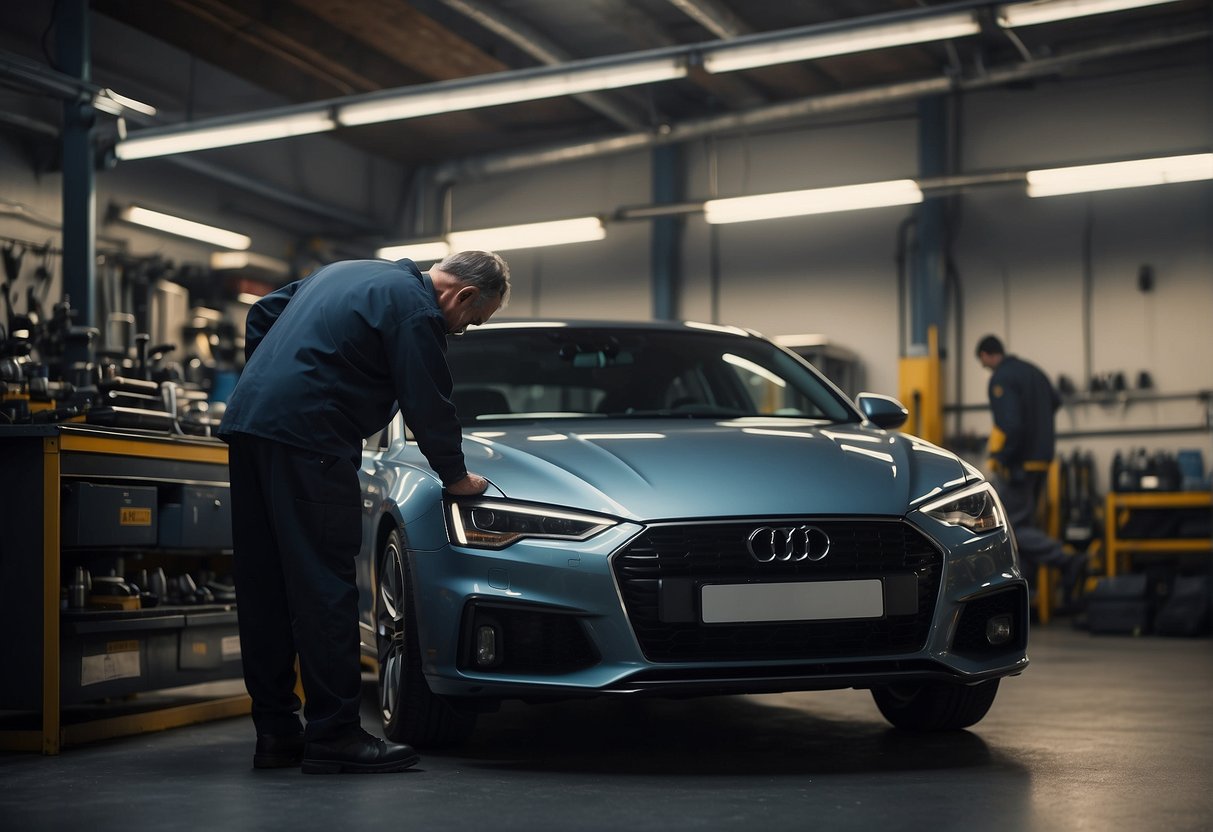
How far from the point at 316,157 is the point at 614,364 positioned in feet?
34.9

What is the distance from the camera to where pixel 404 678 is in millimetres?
4004

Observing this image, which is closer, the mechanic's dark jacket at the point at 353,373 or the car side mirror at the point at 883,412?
the mechanic's dark jacket at the point at 353,373

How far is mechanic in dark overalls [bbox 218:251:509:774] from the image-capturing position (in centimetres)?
375

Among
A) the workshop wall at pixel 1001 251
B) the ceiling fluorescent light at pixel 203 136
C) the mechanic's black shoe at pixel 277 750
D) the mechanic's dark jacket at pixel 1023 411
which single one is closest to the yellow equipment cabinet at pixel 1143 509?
the mechanic's dark jacket at pixel 1023 411

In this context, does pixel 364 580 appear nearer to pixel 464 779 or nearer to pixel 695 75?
pixel 464 779

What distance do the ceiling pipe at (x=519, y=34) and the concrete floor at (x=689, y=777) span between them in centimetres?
698

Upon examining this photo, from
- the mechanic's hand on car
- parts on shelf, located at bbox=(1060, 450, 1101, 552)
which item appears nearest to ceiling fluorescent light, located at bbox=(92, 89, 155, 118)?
the mechanic's hand on car

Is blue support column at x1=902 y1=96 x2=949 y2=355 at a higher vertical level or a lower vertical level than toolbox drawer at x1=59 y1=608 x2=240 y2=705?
higher

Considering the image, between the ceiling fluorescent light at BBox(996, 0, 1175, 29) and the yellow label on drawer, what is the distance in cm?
582

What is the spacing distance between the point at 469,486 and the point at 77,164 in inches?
275

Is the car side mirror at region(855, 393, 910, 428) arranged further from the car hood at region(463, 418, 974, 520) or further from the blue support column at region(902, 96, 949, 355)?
the blue support column at region(902, 96, 949, 355)

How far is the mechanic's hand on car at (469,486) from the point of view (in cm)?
379

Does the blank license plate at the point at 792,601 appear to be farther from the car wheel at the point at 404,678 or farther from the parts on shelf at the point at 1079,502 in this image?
the parts on shelf at the point at 1079,502

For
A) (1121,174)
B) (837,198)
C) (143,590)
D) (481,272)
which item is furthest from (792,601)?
(837,198)
